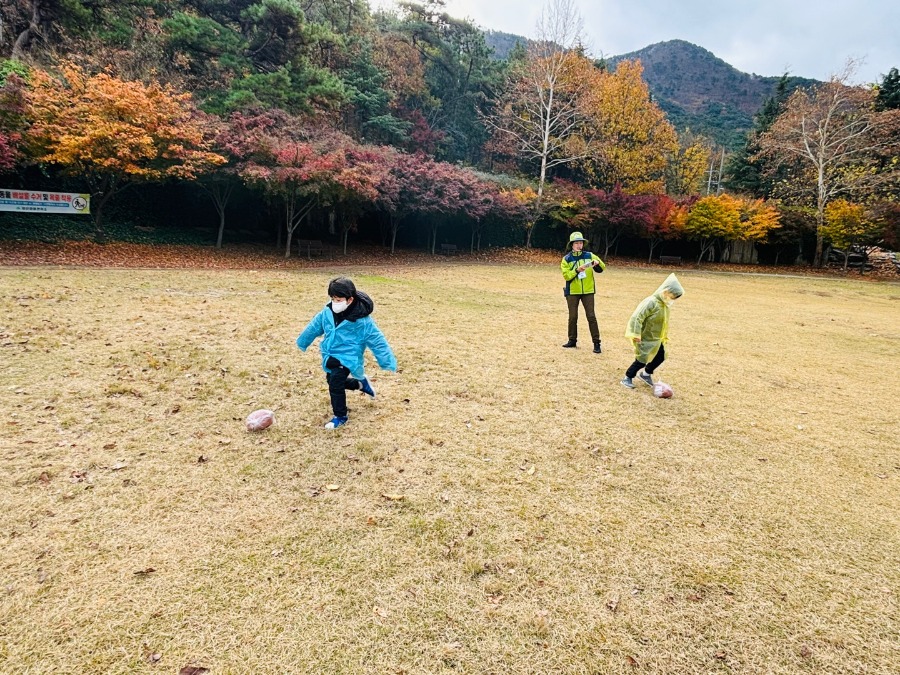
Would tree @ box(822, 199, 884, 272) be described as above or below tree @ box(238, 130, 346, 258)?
above

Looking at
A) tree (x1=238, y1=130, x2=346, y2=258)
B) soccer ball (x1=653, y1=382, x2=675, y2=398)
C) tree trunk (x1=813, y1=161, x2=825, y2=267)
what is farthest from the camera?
tree trunk (x1=813, y1=161, x2=825, y2=267)

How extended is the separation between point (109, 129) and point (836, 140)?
1342 inches

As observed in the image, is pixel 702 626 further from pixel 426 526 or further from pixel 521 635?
pixel 426 526

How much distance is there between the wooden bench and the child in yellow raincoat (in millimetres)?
14545

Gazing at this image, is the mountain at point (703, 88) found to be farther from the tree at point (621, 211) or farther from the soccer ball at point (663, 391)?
the soccer ball at point (663, 391)

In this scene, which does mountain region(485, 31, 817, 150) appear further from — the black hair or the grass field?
the black hair

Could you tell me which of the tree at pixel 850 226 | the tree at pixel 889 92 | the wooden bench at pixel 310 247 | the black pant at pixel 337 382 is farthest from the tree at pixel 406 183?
the tree at pixel 889 92

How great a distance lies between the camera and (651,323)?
4914 mm

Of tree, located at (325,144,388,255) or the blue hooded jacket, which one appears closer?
the blue hooded jacket

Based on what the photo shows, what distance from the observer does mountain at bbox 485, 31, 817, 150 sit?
64.2m

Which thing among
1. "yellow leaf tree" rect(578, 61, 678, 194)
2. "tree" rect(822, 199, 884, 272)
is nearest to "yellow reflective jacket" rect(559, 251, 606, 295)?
"yellow leaf tree" rect(578, 61, 678, 194)

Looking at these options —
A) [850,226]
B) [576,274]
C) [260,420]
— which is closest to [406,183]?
[576,274]

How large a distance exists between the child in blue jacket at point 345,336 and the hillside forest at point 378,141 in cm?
1186

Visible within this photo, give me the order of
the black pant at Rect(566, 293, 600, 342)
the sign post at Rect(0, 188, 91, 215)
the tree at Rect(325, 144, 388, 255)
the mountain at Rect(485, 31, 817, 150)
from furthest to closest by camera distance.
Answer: the mountain at Rect(485, 31, 817, 150), the tree at Rect(325, 144, 388, 255), the sign post at Rect(0, 188, 91, 215), the black pant at Rect(566, 293, 600, 342)
